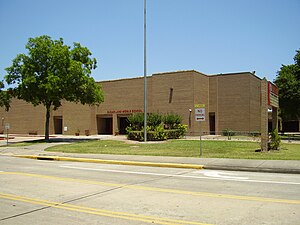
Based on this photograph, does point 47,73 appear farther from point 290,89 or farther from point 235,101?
point 290,89

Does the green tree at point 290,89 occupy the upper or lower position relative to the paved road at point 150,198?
upper

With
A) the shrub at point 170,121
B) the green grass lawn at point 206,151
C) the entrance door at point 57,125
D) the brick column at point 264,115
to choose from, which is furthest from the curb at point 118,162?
the entrance door at point 57,125

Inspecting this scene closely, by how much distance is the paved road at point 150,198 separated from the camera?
20.9ft

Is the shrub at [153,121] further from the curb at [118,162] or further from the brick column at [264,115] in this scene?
the curb at [118,162]

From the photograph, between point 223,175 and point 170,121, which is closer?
point 223,175

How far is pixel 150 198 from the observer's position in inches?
320

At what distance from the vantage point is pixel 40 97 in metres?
34.4

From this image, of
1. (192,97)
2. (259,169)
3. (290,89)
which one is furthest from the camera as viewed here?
(192,97)

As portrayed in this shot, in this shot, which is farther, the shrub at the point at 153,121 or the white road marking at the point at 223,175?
the shrub at the point at 153,121

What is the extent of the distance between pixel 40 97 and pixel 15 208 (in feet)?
94.0

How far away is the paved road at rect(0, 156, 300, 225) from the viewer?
6363mm

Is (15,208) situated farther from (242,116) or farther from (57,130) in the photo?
(57,130)

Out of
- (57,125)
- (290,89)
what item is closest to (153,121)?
(290,89)

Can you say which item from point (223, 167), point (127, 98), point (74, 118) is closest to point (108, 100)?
point (127, 98)
